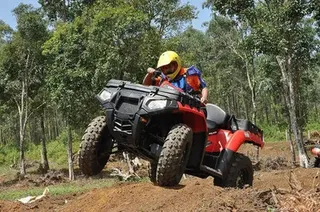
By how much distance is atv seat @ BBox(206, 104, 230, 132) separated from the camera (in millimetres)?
6270

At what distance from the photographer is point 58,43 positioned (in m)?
20.7

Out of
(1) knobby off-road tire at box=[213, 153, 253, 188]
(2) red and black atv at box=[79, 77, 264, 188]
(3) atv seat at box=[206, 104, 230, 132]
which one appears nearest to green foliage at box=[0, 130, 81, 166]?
(1) knobby off-road tire at box=[213, 153, 253, 188]

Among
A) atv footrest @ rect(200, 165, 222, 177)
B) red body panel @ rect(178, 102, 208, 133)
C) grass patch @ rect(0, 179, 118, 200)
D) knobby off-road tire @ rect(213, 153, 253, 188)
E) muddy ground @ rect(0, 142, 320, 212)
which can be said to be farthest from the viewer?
grass patch @ rect(0, 179, 118, 200)

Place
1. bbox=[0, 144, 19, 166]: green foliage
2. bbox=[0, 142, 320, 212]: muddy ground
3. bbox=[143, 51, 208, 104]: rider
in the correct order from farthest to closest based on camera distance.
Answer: bbox=[0, 144, 19, 166]: green foliage → bbox=[143, 51, 208, 104]: rider → bbox=[0, 142, 320, 212]: muddy ground

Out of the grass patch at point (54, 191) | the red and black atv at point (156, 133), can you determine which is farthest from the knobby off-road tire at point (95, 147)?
the grass patch at point (54, 191)

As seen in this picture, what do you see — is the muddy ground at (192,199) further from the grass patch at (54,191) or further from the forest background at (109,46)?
the forest background at (109,46)

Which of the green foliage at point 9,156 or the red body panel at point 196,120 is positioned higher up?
the red body panel at point 196,120

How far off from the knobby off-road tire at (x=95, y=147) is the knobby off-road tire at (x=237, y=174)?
1.60 metres

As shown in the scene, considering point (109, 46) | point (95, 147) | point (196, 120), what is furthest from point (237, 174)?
point (109, 46)

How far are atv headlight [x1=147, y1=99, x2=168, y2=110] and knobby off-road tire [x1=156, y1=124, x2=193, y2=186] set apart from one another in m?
0.37

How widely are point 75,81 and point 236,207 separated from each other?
53.9 ft

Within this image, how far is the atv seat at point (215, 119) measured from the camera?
6.27m

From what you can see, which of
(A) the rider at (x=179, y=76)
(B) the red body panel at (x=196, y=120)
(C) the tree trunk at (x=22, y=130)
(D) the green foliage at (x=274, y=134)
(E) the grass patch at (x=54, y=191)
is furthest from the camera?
(D) the green foliage at (x=274, y=134)

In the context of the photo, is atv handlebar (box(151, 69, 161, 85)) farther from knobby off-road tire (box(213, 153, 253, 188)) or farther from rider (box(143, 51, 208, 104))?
knobby off-road tire (box(213, 153, 253, 188))
